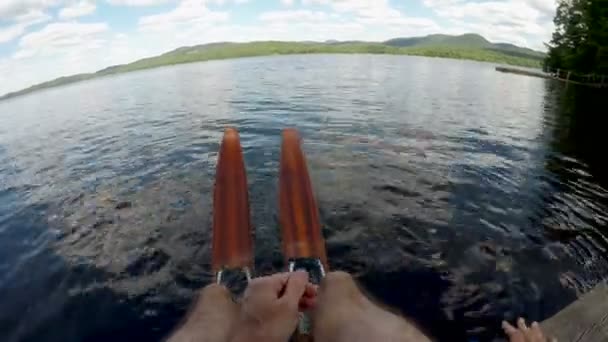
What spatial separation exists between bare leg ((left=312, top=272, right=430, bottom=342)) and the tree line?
2266 inches

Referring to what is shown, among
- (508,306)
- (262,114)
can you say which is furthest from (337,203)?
(262,114)

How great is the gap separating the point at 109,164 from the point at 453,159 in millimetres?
15221

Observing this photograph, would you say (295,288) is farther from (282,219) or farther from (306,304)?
(282,219)

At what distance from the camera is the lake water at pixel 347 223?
288 inches

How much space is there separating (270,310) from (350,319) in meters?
0.67

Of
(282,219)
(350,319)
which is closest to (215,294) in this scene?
(350,319)

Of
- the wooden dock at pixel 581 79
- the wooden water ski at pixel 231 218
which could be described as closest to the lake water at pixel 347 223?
the wooden water ski at pixel 231 218

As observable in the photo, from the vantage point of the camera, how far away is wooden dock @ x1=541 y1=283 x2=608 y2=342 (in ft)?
16.0

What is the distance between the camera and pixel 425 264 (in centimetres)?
827

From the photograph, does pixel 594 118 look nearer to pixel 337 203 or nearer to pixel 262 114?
pixel 262 114

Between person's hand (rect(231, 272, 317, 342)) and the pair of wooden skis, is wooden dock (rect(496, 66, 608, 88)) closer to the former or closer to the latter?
the pair of wooden skis

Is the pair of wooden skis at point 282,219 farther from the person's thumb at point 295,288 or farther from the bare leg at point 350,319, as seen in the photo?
the person's thumb at point 295,288

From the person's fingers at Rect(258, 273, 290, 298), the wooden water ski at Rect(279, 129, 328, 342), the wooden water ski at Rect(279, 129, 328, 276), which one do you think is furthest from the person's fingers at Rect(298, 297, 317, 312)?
the wooden water ski at Rect(279, 129, 328, 276)

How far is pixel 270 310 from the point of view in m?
3.02
